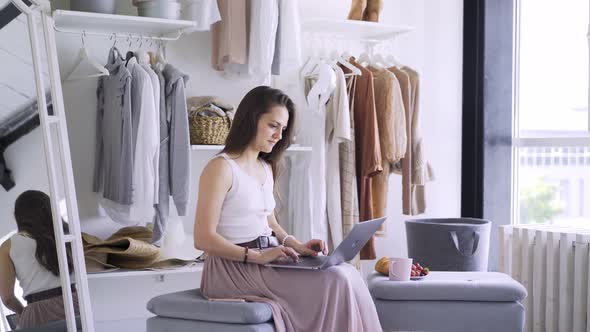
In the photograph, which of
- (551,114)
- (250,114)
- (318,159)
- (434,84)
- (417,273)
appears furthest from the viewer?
(434,84)

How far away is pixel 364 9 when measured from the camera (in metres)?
4.15

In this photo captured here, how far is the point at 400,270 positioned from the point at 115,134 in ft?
4.35

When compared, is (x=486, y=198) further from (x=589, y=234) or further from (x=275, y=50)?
(x=275, y=50)

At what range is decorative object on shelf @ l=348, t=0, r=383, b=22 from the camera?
4.13 metres

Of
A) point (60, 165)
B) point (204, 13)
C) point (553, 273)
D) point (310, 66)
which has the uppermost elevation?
point (204, 13)

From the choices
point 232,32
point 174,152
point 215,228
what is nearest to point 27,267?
point 215,228

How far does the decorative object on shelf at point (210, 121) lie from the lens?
11.9 feet

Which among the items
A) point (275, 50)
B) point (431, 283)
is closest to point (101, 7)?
point (275, 50)

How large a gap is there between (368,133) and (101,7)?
138cm

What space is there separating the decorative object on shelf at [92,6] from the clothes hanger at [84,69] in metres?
0.19

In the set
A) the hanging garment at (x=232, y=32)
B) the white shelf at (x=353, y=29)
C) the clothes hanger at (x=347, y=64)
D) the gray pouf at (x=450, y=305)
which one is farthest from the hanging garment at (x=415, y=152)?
the gray pouf at (x=450, y=305)

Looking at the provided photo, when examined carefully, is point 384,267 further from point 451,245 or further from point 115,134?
point 115,134

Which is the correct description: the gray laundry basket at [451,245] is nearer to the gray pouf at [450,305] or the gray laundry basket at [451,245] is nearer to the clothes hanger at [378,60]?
the gray pouf at [450,305]

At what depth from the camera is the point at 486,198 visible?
4414mm
